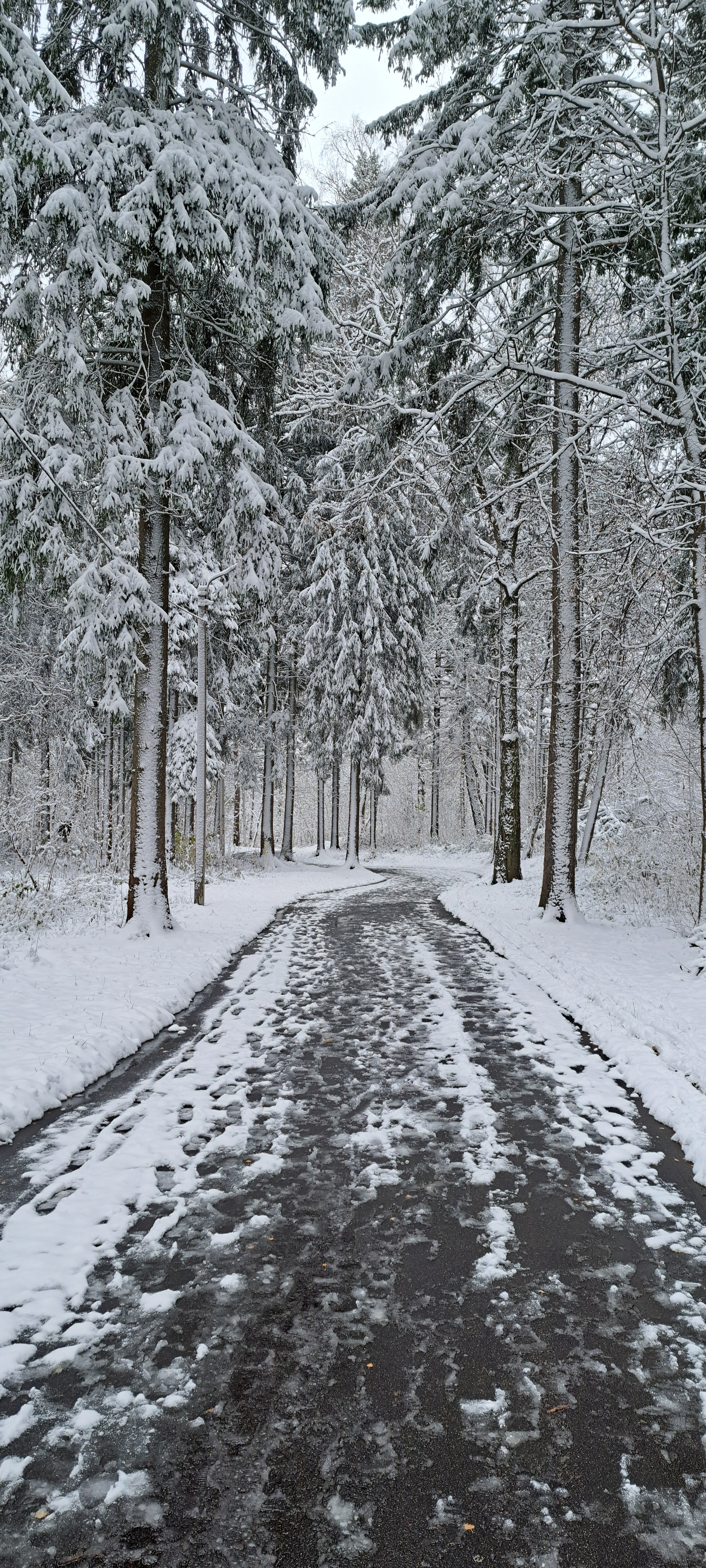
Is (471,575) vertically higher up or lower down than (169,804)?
higher up

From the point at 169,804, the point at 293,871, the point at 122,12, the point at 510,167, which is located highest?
the point at 122,12

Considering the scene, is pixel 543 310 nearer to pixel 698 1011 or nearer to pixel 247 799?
pixel 698 1011

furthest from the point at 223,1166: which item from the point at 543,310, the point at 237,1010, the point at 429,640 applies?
the point at 429,640

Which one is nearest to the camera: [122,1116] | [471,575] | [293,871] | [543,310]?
[122,1116]

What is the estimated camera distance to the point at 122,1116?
5270mm

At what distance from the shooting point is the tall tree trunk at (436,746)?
40.3 meters

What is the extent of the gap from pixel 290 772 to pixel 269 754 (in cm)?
234

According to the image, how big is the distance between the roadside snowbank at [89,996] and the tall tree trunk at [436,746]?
2674cm

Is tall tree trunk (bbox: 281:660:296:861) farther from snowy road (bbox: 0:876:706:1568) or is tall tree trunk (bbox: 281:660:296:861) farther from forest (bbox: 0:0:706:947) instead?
snowy road (bbox: 0:876:706:1568)

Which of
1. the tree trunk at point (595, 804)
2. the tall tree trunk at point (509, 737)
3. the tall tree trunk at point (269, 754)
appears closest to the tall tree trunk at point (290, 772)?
the tall tree trunk at point (269, 754)

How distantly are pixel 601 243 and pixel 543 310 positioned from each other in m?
2.43

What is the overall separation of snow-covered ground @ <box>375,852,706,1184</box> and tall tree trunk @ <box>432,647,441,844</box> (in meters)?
24.9

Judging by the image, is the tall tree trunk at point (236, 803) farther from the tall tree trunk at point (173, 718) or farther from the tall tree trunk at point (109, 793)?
the tall tree trunk at point (173, 718)

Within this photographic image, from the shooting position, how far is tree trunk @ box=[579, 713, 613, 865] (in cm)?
1695
